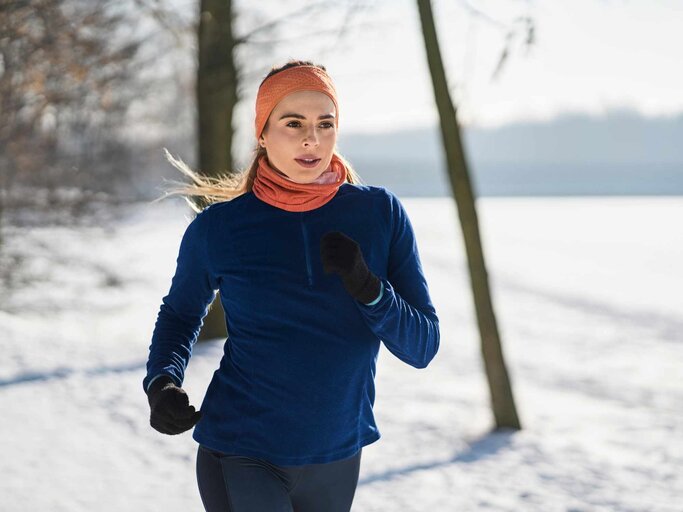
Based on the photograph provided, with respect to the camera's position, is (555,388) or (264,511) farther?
(555,388)

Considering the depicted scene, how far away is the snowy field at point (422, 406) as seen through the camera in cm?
457

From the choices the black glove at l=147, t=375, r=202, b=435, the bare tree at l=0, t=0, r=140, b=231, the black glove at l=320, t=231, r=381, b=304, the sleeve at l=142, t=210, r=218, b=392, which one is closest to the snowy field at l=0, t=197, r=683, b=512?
the bare tree at l=0, t=0, r=140, b=231

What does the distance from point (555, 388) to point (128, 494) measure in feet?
20.2

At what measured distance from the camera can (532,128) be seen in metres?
98.6

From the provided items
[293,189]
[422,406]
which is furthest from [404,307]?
[422,406]

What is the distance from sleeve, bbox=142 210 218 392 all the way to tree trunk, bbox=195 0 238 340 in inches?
239

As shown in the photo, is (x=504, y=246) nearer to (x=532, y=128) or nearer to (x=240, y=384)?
(x=240, y=384)

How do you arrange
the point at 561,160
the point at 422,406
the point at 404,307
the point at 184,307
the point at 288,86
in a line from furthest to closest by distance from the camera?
1. the point at 561,160
2. the point at 422,406
3. the point at 184,307
4. the point at 288,86
5. the point at 404,307

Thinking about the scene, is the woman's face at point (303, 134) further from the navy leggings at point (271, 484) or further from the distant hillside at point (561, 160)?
the distant hillside at point (561, 160)

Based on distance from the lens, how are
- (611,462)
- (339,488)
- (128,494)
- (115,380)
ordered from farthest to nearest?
(115,380), (611,462), (128,494), (339,488)

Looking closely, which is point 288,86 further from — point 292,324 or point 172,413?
point 172,413

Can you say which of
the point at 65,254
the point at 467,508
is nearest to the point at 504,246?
the point at 65,254

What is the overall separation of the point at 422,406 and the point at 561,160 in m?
91.7

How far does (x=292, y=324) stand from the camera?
67.4 inches
